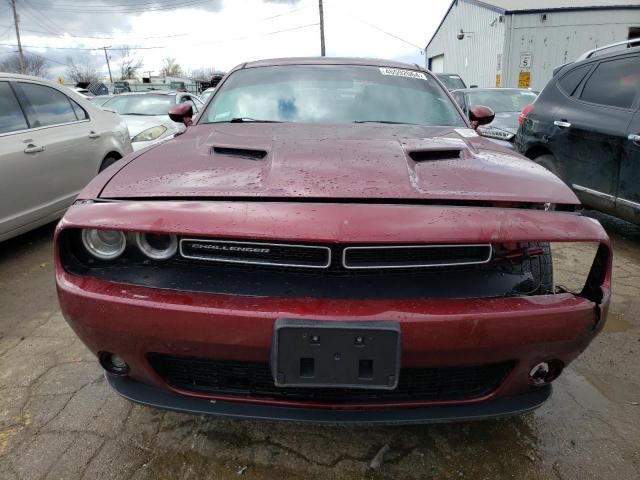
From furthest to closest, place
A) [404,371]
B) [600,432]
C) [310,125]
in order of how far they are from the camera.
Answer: [310,125]
[600,432]
[404,371]

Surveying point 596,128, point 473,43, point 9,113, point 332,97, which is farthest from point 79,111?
point 473,43

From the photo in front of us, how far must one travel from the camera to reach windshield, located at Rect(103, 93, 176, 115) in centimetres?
825

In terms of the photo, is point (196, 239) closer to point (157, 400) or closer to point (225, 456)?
point (157, 400)

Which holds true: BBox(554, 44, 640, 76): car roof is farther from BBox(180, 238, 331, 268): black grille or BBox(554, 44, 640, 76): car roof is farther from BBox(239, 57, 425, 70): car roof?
BBox(180, 238, 331, 268): black grille

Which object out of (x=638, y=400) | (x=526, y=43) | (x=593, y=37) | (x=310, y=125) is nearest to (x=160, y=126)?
(x=310, y=125)

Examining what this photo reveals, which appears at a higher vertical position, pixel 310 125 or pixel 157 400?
pixel 310 125

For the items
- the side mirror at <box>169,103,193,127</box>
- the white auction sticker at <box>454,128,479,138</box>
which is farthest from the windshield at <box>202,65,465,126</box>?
the side mirror at <box>169,103,193,127</box>

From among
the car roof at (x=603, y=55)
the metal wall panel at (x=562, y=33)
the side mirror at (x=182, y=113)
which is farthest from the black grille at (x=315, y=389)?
the metal wall panel at (x=562, y=33)

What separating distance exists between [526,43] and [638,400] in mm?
21214

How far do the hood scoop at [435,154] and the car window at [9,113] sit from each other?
3.35 m

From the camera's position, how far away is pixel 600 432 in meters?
1.95

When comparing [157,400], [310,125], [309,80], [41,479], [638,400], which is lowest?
[638,400]

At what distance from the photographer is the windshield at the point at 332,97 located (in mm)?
2611

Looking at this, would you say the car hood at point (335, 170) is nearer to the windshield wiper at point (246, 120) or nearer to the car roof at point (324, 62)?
the windshield wiper at point (246, 120)
